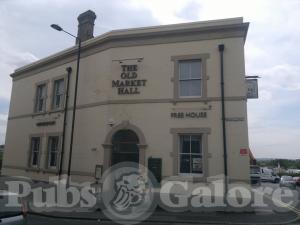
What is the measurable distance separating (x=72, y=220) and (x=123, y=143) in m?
4.85

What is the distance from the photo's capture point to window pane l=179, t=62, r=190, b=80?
14711 mm

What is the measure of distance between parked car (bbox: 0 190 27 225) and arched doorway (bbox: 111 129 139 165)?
9.00m

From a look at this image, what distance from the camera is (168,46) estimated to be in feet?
49.3

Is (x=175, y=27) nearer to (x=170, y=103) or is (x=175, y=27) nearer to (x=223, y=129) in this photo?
(x=170, y=103)

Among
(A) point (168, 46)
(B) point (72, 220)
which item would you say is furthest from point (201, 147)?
(B) point (72, 220)

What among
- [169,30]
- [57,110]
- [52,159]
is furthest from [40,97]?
[169,30]

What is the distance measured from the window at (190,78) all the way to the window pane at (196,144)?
1912 millimetres

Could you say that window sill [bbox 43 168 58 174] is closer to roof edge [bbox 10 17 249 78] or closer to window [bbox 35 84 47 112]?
window [bbox 35 84 47 112]

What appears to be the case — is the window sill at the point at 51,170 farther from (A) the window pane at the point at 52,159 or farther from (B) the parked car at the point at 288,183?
(B) the parked car at the point at 288,183

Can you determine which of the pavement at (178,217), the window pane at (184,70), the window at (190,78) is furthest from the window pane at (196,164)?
the window pane at (184,70)

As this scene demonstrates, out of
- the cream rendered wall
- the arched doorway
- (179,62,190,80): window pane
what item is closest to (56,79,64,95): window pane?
the cream rendered wall

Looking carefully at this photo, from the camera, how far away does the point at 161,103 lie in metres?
14.6

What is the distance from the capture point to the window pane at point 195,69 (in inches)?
574

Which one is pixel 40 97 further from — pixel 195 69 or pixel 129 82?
pixel 195 69
